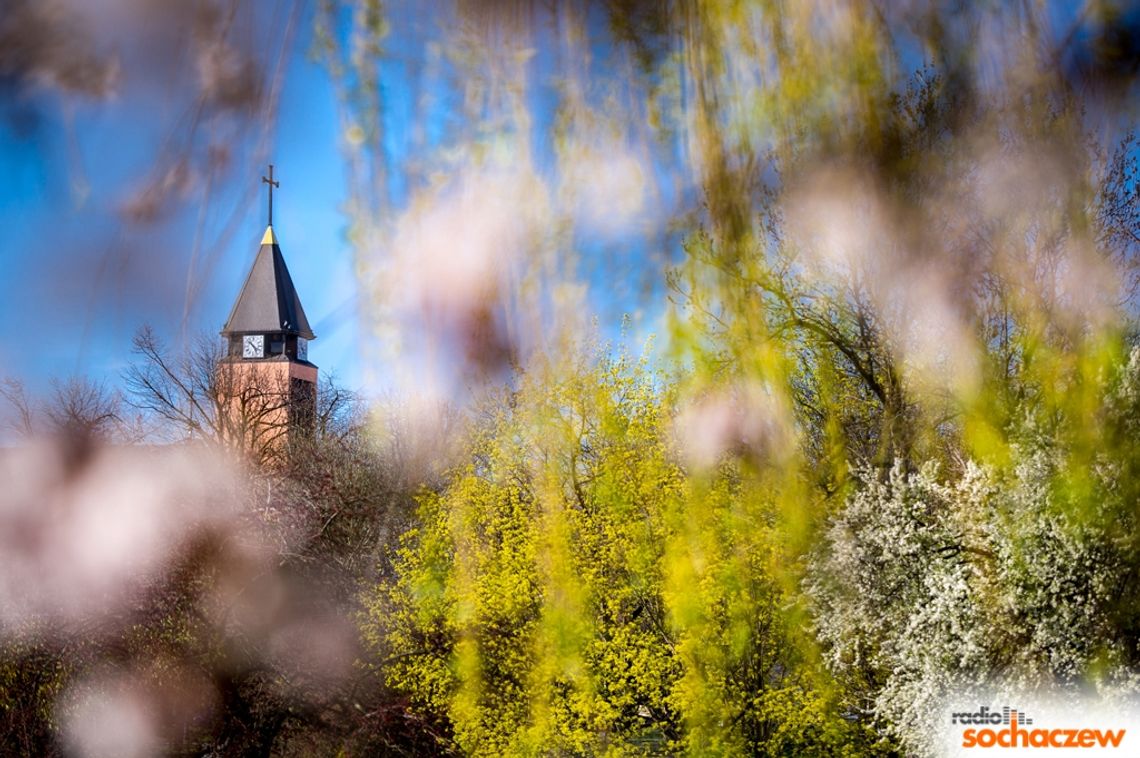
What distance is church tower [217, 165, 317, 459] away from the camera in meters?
14.3

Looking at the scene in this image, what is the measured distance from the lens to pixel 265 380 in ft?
61.0

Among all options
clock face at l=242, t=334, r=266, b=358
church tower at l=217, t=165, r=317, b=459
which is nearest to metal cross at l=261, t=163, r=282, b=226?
church tower at l=217, t=165, r=317, b=459

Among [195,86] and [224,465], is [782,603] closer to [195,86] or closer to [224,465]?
[195,86]

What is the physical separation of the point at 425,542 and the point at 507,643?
155 centimetres

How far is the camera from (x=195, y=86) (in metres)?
5.27

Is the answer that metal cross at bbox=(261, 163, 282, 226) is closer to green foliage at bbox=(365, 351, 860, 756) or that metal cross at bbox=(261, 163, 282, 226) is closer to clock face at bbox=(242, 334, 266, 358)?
green foliage at bbox=(365, 351, 860, 756)
